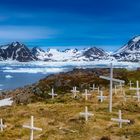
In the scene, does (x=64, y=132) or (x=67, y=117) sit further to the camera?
(x=67, y=117)

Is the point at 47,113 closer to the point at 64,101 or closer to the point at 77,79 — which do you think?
the point at 64,101

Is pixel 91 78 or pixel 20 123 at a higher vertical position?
pixel 91 78

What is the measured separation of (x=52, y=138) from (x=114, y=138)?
4012 mm

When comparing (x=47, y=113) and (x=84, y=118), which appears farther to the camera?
(x=47, y=113)

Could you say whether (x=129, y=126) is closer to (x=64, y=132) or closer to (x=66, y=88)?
(x=64, y=132)

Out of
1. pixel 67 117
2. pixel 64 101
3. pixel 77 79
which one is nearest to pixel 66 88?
pixel 77 79

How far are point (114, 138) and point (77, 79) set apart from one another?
4728 cm

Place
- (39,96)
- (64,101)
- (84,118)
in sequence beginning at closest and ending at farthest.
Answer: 1. (84,118)
2. (64,101)
3. (39,96)

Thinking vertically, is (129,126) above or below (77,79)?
below

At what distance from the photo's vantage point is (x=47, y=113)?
40.8 meters

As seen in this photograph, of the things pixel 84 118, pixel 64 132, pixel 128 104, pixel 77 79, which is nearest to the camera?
pixel 64 132

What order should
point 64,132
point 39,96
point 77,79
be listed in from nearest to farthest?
point 64,132 → point 39,96 → point 77,79

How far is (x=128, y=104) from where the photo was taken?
4388 centimetres

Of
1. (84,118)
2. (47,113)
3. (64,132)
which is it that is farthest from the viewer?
(47,113)
